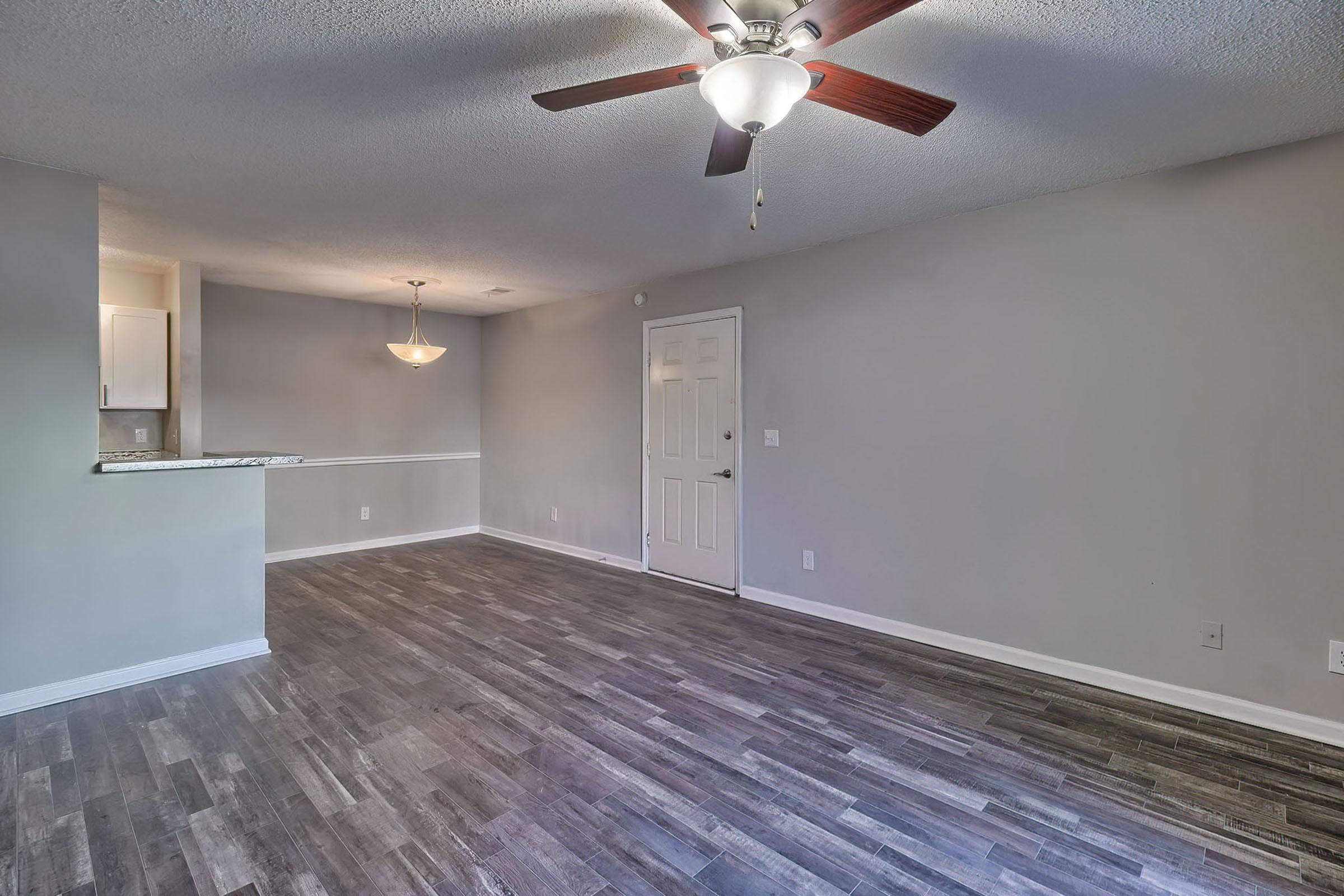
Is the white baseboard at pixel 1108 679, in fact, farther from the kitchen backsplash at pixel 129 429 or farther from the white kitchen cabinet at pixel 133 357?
the kitchen backsplash at pixel 129 429

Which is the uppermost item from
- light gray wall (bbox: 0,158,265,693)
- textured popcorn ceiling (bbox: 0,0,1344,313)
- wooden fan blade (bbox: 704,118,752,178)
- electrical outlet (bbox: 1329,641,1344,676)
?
textured popcorn ceiling (bbox: 0,0,1344,313)

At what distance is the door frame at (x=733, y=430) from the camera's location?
443 cm

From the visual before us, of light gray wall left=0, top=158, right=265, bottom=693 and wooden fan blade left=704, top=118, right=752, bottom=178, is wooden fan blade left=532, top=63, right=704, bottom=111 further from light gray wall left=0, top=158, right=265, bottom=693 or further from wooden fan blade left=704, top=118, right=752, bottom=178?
light gray wall left=0, top=158, right=265, bottom=693

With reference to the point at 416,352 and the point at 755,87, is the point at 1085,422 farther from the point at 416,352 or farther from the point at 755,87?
the point at 416,352

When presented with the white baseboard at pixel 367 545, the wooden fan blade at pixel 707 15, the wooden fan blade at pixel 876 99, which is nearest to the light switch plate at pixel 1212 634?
the wooden fan blade at pixel 876 99

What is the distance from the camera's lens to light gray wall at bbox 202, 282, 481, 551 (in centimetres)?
531

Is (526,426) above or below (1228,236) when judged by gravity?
below

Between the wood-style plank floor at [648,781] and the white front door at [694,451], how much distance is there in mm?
1233

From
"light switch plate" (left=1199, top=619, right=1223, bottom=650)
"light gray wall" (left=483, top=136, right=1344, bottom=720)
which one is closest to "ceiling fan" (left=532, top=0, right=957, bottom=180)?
"light gray wall" (left=483, top=136, right=1344, bottom=720)

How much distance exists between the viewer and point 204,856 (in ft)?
5.93

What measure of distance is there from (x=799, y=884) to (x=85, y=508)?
11.2 ft

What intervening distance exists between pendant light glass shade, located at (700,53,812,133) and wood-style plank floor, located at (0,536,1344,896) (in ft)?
6.66

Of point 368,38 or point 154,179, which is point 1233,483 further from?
point 154,179

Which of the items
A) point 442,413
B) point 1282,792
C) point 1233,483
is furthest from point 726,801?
point 442,413
